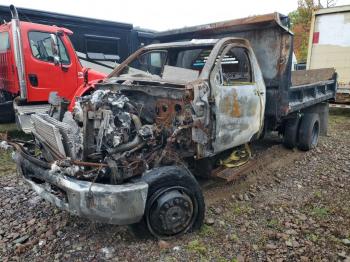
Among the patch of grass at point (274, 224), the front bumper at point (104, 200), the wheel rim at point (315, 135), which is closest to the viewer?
the front bumper at point (104, 200)

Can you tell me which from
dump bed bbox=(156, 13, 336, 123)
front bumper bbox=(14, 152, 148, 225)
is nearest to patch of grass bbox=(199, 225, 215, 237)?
front bumper bbox=(14, 152, 148, 225)

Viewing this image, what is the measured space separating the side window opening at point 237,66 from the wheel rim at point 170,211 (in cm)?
194

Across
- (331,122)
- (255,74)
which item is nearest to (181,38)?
(255,74)

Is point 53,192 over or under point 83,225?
over

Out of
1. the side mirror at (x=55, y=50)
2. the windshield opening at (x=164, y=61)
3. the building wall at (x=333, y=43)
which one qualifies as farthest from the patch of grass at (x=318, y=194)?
the building wall at (x=333, y=43)

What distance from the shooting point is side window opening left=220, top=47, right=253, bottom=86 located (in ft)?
14.6

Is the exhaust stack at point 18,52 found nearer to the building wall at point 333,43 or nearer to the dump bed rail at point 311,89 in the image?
the dump bed rail at point 311,89

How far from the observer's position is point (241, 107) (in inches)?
159

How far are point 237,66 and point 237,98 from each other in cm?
116

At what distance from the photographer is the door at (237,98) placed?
12.2 feet

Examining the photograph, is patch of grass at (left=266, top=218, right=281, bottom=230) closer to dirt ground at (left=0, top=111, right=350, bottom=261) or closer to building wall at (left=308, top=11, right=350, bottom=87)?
dirt ground at (left=0, top=111, right=350, bottom=261)

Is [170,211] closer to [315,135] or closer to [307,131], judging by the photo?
[307,131]

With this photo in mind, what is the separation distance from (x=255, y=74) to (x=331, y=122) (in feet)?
18.1

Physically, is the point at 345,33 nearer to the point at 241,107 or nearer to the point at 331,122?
the point at 331,122
